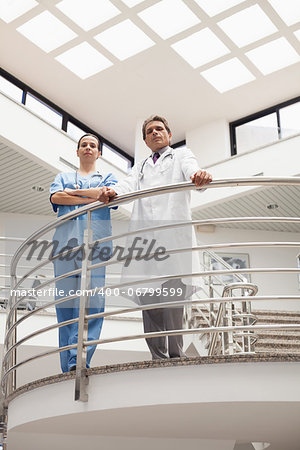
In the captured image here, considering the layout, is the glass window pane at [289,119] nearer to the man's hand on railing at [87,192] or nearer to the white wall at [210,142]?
the white wall at [210,142]

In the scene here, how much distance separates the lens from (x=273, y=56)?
30.5 feet

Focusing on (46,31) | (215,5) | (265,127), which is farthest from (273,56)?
(46,31)

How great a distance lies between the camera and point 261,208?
9.61 metres

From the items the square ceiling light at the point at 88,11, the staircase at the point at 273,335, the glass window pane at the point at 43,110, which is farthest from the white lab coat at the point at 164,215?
the glass window pane at the point at 43,110

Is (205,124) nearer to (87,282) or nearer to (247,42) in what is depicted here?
(247,42)

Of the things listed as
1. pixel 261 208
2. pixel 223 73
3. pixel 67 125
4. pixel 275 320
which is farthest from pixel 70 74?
pixel 275 320

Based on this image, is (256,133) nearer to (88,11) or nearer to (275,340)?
(88,11)

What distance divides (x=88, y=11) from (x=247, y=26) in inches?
105

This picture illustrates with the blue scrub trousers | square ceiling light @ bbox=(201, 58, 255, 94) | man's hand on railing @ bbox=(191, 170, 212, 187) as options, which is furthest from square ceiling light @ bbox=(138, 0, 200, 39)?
man's hand on railing @ bbox=(191, 170, 212, 187)

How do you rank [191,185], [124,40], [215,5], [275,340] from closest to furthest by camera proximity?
[191,185], [275,340], [215,5], [124,40]

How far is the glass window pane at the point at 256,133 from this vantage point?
10.0 metres

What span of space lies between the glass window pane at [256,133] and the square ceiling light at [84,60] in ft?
9.93

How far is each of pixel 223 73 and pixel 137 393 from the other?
8419mm

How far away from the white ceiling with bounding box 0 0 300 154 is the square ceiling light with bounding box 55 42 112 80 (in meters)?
0.11
